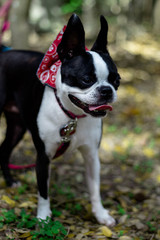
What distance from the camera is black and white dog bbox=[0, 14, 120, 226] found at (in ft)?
8.00

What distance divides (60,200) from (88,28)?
9.28 m

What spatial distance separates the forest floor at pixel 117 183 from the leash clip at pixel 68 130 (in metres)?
0.80

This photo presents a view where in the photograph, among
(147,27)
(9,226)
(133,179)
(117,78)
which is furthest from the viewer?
(147,27)

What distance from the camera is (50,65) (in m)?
2.88

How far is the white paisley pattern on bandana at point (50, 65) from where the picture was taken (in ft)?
8.91

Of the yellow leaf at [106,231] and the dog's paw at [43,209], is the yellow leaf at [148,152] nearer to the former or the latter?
the yellow leaf at [106,231]

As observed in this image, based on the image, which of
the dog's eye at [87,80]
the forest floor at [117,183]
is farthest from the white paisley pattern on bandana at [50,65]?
the forest floor at [117,183]

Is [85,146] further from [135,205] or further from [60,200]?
[135,205]

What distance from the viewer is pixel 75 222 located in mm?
3121

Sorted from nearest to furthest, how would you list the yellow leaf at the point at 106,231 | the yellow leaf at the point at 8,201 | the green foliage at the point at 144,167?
the yellow leaf at the point at 106,231 < the yellow leaf at the point at 8,201 < the green foliage at the point at 144,167

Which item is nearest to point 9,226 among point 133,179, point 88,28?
point 133,179

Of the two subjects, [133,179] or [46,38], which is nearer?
[133,179]

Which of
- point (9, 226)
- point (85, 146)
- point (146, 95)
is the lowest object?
point (9, 226)

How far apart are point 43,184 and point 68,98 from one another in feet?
2.96
